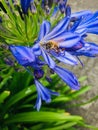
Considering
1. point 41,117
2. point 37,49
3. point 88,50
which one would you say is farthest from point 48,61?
point 41,117

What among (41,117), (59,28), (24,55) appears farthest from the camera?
(41,117)

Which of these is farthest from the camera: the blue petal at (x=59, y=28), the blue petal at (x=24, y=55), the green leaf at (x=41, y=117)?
the green leaf at (x=41, y=117)

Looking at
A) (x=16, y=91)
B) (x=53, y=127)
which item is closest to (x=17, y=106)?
(x=16, y=91)

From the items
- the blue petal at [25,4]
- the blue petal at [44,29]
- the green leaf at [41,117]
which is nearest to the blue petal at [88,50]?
the blue petal at [44,29]

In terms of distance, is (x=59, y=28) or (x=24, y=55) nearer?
(x=24, y=55)

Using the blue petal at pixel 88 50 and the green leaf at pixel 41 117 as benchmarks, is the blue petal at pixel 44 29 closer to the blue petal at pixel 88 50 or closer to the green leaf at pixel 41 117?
the blue petal at pixel 88 50

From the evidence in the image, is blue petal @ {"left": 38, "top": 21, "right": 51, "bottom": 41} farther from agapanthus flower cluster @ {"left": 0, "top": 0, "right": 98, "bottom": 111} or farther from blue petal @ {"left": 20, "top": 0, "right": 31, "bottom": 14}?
blue petal @ {"left": 20, "top": 0, "right": 31, "bottom": 14}

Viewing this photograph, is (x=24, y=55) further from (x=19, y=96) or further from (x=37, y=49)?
(x=19, y=96)

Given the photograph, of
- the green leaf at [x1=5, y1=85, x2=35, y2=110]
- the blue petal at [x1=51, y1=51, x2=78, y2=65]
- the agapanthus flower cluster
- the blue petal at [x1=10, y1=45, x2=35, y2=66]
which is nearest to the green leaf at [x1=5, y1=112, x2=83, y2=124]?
the green leaf at [x1=5, y1=85, x2=35, y2=110]
